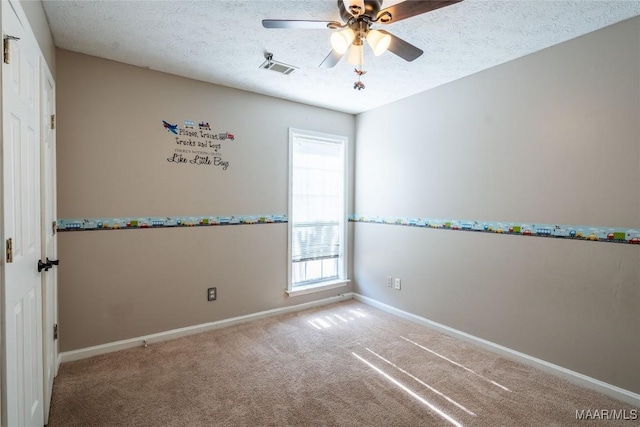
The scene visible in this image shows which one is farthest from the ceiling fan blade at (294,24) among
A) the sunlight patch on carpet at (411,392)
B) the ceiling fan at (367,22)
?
the sunlight patch on carpet at (411,392)

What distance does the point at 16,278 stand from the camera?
1.35m

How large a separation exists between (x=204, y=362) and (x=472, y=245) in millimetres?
2550

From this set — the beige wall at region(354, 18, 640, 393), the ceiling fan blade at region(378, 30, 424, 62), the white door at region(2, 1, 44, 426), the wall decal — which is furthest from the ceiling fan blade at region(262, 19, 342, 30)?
the beige wall at region(354, 18, 640, 393)

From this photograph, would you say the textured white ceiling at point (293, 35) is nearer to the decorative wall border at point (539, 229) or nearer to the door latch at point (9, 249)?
the decorative wall border at point (539, 229)

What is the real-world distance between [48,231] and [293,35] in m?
2.11

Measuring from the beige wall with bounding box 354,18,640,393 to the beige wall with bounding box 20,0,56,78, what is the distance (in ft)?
10.2

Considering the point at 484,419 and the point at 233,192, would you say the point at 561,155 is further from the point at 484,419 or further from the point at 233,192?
the point at 233,192

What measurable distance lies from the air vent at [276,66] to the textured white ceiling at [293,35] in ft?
0.16

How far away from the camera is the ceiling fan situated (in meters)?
1.61

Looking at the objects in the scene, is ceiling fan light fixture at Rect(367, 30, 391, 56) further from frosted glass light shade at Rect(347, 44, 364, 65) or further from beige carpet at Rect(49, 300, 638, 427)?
beige carpet at Rect(49, 300, 638, 427)

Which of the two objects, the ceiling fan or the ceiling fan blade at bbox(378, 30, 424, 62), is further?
the ceiling fan blade at bbox(378, 30, 424, 62)

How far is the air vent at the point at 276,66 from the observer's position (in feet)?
8.60

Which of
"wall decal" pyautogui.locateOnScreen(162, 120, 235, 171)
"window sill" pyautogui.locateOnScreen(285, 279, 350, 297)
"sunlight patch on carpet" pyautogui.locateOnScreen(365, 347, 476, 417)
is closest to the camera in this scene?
"sunlight patch on carpet" pyautogui.locateOnScreen(365, 347, 476, 417)

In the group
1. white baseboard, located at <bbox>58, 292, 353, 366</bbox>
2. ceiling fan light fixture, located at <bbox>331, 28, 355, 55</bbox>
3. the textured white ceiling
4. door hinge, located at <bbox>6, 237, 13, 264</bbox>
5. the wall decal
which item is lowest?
white baseboard, located at <bbox>58, 292, 353, 366</bbox>
